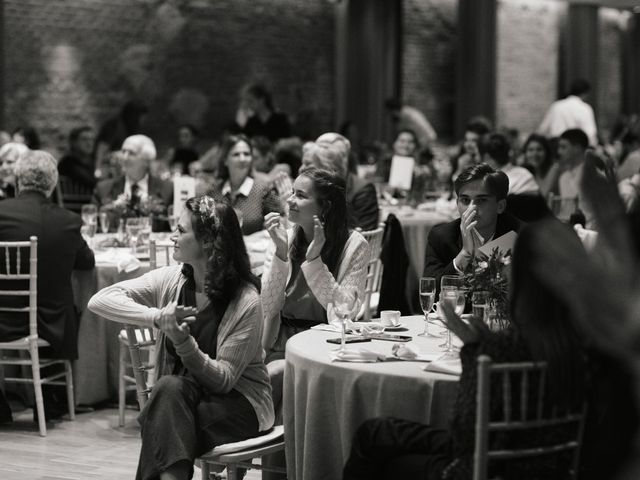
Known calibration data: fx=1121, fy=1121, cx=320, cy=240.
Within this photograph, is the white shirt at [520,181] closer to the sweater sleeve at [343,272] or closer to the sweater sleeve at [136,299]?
the sweater sleeve at [343,272]

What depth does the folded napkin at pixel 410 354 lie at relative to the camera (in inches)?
132

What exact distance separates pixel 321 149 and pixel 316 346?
3.00 m

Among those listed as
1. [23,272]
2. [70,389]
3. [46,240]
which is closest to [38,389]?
[70,389]

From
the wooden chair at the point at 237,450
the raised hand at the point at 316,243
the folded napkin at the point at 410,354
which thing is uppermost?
the raised hand at the point at 316,243

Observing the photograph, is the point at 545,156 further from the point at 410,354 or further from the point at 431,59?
the point at 431,59

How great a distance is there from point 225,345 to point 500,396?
1.14 m

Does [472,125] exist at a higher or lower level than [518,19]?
lower

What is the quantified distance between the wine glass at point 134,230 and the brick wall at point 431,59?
10758 mm

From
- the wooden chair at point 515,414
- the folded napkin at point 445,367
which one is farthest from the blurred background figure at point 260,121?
the wooden chair at point 515,414

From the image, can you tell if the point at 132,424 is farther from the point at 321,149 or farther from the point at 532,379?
the point at 532,379

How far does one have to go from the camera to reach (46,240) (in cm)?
538

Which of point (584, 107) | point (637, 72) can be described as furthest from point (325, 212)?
point (637, 72)

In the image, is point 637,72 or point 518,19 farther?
point 637,72

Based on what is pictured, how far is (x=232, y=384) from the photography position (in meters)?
3.60
